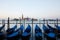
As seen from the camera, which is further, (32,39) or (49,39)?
(32,39)

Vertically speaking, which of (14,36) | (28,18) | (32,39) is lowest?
(32,39)

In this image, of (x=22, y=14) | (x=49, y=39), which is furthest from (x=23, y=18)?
(x=49, y=39)

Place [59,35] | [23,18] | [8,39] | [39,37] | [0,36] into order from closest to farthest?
[8,39] → [0,36] → [39,37] → [59,35] → [23,18]

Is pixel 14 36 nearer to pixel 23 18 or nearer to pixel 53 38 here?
pixel 53 38

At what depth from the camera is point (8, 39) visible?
3057mm

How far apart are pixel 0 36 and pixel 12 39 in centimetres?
42

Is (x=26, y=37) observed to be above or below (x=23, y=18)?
below

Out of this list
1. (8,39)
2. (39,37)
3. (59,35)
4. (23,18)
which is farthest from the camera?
(23,18)

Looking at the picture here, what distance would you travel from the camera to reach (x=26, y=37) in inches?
136

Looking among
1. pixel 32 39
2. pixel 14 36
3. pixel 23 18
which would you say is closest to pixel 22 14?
pixel 23 18

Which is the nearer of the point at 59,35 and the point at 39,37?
the point at 39,37

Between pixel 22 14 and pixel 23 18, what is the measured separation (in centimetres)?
26

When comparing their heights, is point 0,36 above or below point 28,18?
below

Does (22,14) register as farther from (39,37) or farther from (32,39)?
(39,37)
